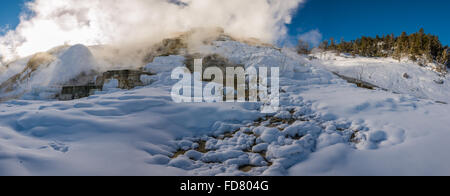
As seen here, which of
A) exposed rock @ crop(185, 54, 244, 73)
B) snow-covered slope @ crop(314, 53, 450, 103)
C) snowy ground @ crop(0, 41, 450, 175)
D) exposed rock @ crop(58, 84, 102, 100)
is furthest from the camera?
snow-covered slope @ crop(314, 53, 450, 103)

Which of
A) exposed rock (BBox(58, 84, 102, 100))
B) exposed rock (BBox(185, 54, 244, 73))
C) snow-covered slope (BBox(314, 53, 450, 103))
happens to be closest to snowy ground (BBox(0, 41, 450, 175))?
exposed rock (BBox(58, 84, 102, 100))

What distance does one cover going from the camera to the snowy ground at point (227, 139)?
113 inches

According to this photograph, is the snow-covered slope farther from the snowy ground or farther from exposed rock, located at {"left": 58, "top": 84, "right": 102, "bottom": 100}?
exposed rock, located at {"left": 58, "top": 84, "right": 102, "bottom": 100}

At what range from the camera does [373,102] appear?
5.44 metres

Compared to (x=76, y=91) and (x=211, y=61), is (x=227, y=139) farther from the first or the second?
(x=211, y=61)

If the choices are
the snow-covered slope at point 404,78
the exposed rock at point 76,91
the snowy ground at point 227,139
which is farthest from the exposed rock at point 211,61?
the snow-covered slope at point 404,78

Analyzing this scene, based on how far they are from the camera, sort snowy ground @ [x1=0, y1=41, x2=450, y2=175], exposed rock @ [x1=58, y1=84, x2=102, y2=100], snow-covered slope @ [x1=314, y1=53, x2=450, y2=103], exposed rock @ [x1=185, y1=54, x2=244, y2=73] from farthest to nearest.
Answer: snow-covered slope @ [x1=314, y1=53, x2=450, y2=103]
exposed rock @ [x1=185, y1=54, x2=244, y2=73]
exposed rock @ [x1=58, y1=84, x2=102, y2=100]
snowy ground @ [x1=0, y1=41, x2=450, y2=175]

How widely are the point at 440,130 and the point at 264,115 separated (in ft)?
11.4

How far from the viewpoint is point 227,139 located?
439 centimetres

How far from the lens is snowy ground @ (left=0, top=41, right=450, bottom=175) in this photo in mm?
2863

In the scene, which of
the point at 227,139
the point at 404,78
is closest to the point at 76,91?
the point at 227,139

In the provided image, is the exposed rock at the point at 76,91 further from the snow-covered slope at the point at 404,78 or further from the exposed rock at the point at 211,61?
the snow-covered slope at the point at 404,78

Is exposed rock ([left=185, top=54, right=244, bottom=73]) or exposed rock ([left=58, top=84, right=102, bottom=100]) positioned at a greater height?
exposed rock ([left=185, top=54, right=244, bottom=73])
